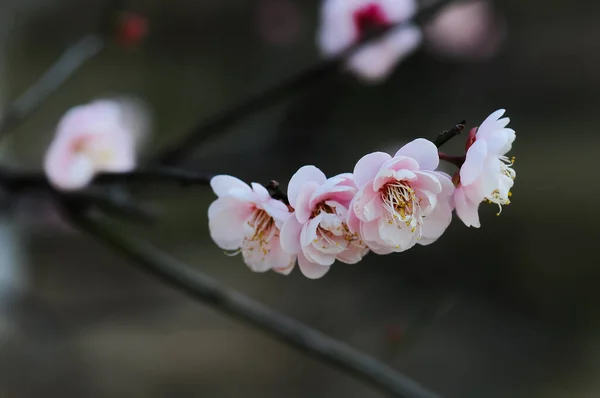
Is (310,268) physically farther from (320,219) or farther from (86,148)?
(86,148)

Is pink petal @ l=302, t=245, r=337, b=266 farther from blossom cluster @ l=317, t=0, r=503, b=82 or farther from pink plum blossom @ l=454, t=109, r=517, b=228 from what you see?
blossom cluster @ l=317, t=0, r=503, b=82

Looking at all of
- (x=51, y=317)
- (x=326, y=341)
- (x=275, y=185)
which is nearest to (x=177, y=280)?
(x=326, y=341)

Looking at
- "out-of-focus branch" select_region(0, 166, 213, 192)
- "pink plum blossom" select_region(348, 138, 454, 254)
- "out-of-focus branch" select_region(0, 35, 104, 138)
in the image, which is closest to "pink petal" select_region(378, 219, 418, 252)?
"pink plum blossom" select_region(348, 138, 454, 254)

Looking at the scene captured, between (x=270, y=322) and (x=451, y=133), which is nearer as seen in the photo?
(x=451, y=133)

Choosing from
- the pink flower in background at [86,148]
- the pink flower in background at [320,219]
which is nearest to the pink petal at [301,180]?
the pink flower in background at [320,219]

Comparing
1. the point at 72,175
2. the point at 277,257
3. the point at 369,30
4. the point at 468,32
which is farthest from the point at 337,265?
the point at 277,257

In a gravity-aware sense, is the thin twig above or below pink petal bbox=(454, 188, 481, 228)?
above

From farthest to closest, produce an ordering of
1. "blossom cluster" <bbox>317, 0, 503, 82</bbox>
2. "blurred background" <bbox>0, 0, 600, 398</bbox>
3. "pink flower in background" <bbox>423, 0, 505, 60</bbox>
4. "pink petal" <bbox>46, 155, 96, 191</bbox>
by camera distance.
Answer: "blurred background" <bbox>0, 0, 600, 398</bbox> < "pink flower in background" <bbox>423, 0, 505, 60</bbox> < "blossom cluster" <bbox>317, 0, 503, 82</bbox> < "pink petal" <bbox>46, 155, 96, 191</bbox>

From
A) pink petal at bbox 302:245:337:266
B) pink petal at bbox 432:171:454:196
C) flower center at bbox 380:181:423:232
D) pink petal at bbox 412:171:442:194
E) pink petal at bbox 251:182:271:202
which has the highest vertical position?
pink petal at bbox 432:171:454:196
